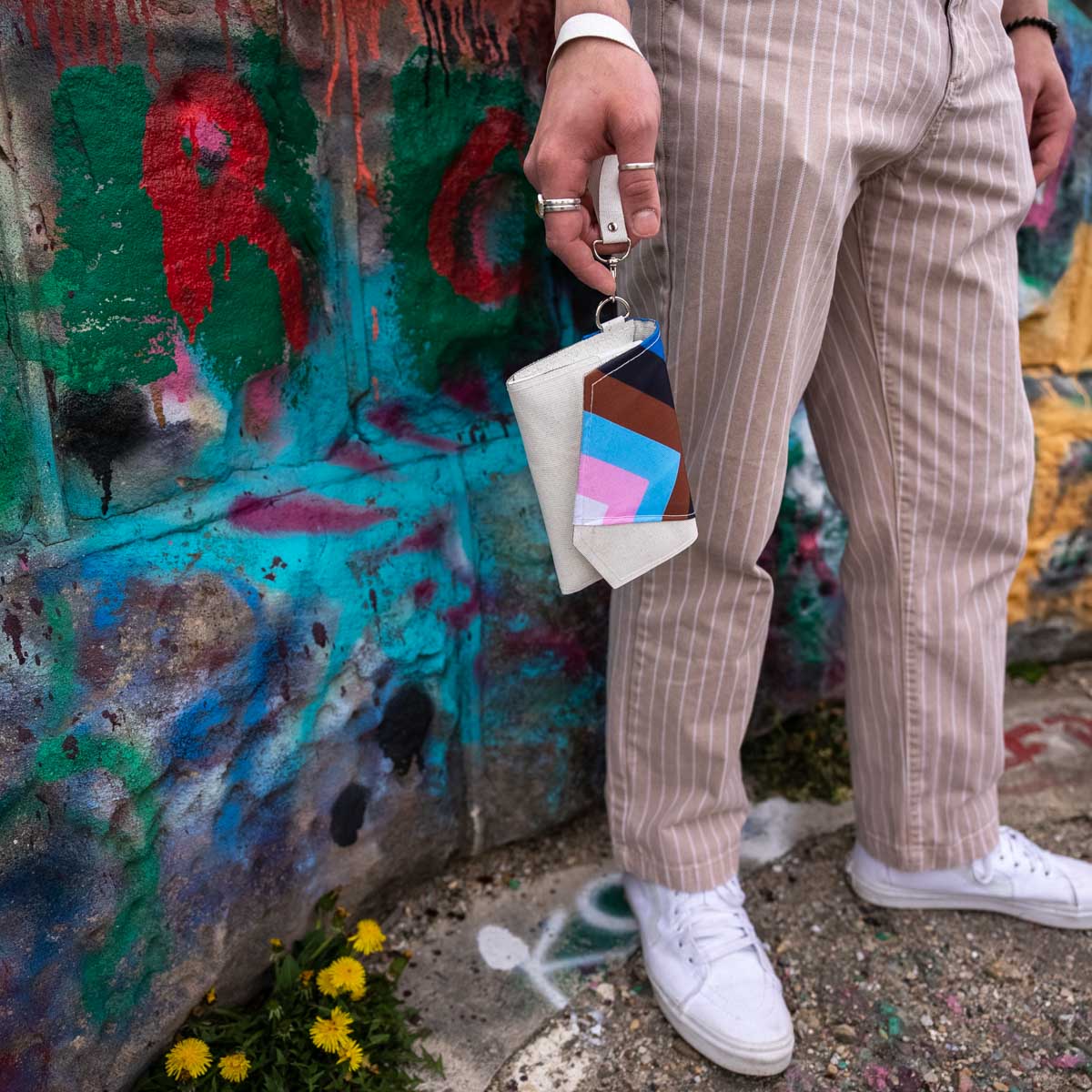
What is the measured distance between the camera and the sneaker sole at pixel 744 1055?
1307 millimetres

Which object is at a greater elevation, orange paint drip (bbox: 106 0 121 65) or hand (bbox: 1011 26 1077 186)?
orange paint drip (bbox: 106 0 121 65)

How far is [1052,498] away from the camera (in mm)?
2105

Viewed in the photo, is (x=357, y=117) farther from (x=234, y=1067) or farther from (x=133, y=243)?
(x=234, y=1067)

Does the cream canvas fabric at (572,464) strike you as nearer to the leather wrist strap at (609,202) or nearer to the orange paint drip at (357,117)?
the leather wrist strap at (609,202)

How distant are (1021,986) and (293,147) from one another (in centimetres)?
139

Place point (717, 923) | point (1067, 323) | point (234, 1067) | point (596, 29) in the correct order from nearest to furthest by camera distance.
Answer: point (596, 29), point (234, 1067), point (717, 923), point (1067, 323)

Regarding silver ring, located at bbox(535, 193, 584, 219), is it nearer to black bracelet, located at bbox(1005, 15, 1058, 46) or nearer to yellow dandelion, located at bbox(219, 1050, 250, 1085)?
black bracelet, located at bbox(1005, 15, 1058, 46)

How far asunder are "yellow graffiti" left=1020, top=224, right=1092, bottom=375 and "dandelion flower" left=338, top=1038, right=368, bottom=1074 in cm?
162

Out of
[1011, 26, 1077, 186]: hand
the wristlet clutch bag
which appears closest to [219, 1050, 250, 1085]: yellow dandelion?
the wristlet clutch bag

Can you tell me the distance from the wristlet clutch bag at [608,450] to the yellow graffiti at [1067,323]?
1.23m

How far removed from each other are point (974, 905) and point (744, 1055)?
1.53ft

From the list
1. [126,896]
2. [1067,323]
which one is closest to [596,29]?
[126,896]

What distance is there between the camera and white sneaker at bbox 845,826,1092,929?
155cm

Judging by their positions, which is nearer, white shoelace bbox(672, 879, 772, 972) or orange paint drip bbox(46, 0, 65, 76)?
orange paint drip bbox(46, 0, 65, 76)
